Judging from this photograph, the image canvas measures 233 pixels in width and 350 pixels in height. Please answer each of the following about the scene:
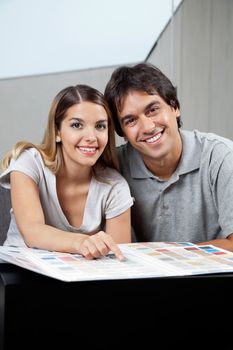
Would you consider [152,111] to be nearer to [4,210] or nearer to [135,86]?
[135,86]

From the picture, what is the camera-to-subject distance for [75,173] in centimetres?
148

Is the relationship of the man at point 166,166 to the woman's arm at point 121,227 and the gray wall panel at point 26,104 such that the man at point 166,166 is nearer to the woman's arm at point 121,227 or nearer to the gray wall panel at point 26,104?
the woman's arm at point 121,227

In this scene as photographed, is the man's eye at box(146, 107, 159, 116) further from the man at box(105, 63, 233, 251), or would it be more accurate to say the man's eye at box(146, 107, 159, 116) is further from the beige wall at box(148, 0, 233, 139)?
the beige wall at box(148, 0, 233, 139)

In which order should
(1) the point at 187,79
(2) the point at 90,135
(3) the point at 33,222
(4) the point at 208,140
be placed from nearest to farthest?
(3) the point at 33,222
(2) the point at 90,135
(4) the point at 208,140
(1) the point at 187,79

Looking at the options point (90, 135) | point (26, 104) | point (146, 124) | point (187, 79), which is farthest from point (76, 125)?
point (187, 79)

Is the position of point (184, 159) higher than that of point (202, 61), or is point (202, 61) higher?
point (202, 61)

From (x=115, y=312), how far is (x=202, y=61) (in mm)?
2291

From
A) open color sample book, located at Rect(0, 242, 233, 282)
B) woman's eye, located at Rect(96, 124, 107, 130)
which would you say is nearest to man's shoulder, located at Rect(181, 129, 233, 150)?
woman's eye, located at Rect(96, 124, 107, 130)

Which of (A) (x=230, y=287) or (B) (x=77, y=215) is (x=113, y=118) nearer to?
(B) (x=77, y=215)

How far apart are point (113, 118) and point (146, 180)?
18cm

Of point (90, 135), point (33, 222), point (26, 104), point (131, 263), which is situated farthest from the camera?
point (26, 104)

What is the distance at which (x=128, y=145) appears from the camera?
160cm

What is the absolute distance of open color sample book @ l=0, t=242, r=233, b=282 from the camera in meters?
0.69

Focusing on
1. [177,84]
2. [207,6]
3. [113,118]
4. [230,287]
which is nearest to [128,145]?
[113,118]
